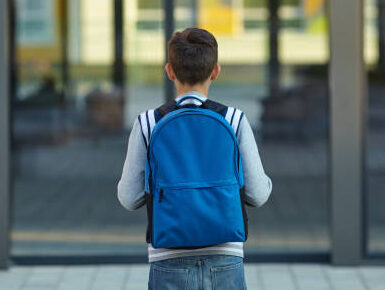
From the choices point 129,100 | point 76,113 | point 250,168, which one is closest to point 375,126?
point 129,100

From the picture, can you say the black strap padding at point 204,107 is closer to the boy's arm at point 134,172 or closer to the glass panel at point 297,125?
the boy's arm at point 134,172

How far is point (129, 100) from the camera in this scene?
7.83 meters

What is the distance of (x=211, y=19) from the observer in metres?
7.74

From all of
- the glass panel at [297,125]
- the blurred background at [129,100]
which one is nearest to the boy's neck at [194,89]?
the blurred background at [129,100]

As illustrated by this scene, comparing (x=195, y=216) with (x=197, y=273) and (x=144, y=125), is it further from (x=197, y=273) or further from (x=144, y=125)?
(x=144, y=125)

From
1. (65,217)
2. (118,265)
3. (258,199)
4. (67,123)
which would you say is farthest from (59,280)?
(258,199)

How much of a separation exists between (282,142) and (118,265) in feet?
6.32

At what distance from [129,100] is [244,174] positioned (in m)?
4.78

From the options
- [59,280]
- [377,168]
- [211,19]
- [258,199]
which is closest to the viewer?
[258,199]

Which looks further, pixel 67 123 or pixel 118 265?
pixel 67 123

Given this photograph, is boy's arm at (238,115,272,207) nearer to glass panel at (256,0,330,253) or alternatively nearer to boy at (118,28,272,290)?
boy at (118,28,272,290)

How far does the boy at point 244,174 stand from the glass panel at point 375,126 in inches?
152

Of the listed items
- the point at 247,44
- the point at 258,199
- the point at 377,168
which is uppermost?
the point at 247,44

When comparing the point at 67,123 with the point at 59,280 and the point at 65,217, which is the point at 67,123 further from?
the point at 59,280
